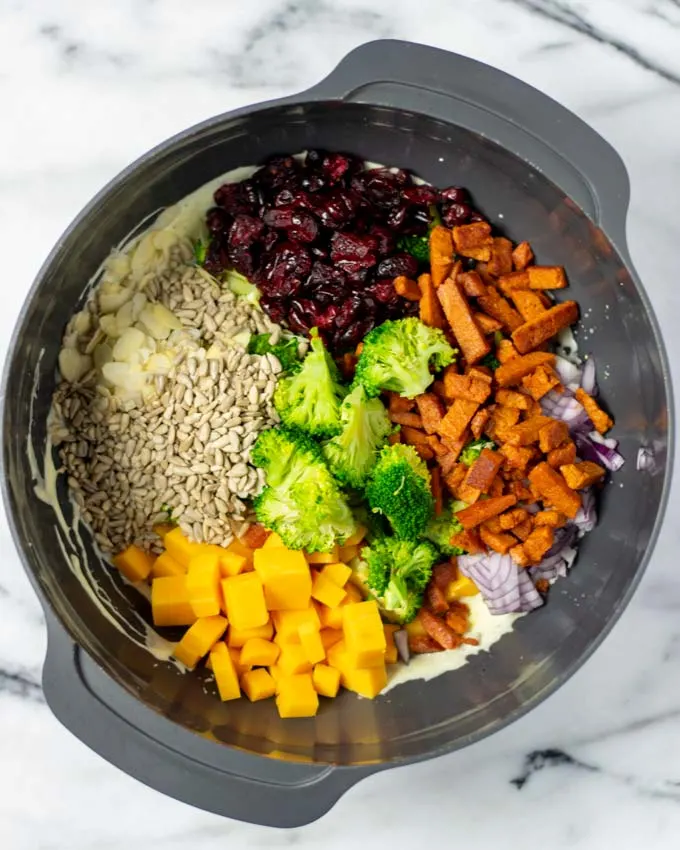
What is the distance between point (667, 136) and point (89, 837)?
2.44 m

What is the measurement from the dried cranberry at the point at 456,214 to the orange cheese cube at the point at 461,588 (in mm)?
925

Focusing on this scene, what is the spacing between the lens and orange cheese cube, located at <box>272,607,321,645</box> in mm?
2166

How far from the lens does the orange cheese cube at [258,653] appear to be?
217cm

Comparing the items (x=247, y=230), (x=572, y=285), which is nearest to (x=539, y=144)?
(x=572, y=285)

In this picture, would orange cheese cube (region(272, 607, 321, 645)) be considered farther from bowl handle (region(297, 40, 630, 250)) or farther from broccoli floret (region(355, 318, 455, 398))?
bowl handle (region(297, 40, 630, 250))

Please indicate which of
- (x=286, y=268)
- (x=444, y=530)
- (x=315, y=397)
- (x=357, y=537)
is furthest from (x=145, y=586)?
(x=286, y=268)

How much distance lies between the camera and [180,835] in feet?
7.55

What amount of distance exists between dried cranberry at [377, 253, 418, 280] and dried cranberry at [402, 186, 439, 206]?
14cm

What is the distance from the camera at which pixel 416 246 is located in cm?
223

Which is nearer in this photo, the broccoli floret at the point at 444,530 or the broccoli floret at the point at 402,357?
the broccoli floret at the point at 402,357

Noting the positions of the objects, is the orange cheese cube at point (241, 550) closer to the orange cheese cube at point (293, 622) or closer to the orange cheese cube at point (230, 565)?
the orange cheese cube at point (230, 565)

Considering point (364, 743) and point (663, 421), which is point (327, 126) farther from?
point (364, 743)

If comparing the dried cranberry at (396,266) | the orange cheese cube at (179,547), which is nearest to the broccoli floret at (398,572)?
the orange cheese cube at (179,547)

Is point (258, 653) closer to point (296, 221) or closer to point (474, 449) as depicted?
point (474, 449)
